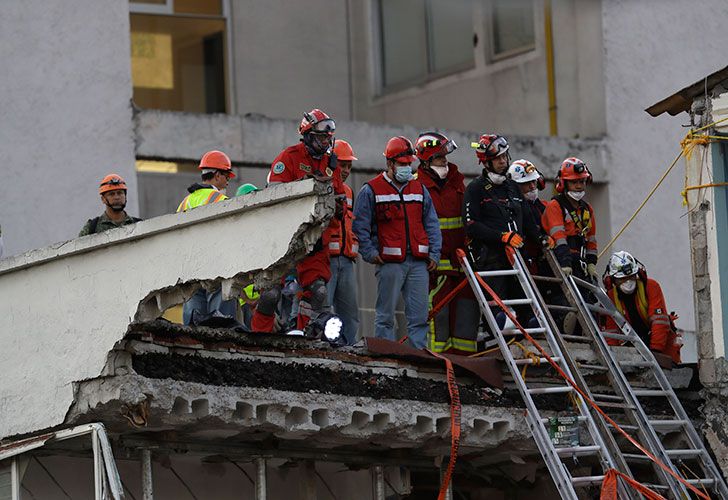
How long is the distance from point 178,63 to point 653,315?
1109 cm

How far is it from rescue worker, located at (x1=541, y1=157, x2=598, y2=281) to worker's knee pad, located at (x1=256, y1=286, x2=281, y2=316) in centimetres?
291

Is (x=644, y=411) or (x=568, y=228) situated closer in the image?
(x=644, y=411)

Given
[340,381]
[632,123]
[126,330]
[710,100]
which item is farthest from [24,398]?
[632,123]

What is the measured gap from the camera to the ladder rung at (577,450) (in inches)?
587

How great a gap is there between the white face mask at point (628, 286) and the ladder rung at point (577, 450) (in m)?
2.88

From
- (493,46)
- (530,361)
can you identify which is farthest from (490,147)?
(493,46)

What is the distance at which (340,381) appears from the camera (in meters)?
14.5

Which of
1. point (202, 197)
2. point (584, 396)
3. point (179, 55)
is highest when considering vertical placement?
point (179, 55)

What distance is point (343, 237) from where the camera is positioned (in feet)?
51.1

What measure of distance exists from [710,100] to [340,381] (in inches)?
191

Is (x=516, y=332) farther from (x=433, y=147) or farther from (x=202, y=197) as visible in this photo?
(x=202, y=197)

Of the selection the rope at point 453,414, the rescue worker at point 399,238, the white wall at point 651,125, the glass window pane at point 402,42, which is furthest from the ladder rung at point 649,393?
the glass window pane at point 402,42

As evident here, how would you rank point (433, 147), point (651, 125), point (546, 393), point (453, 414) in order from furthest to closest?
point (651, 125) < point (433, 147) < point (546, 393) < point (453, 414)

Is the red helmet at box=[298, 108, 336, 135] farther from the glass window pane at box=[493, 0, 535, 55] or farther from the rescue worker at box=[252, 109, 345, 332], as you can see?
the glass window pane at box=[493, 0, 535, 55]
